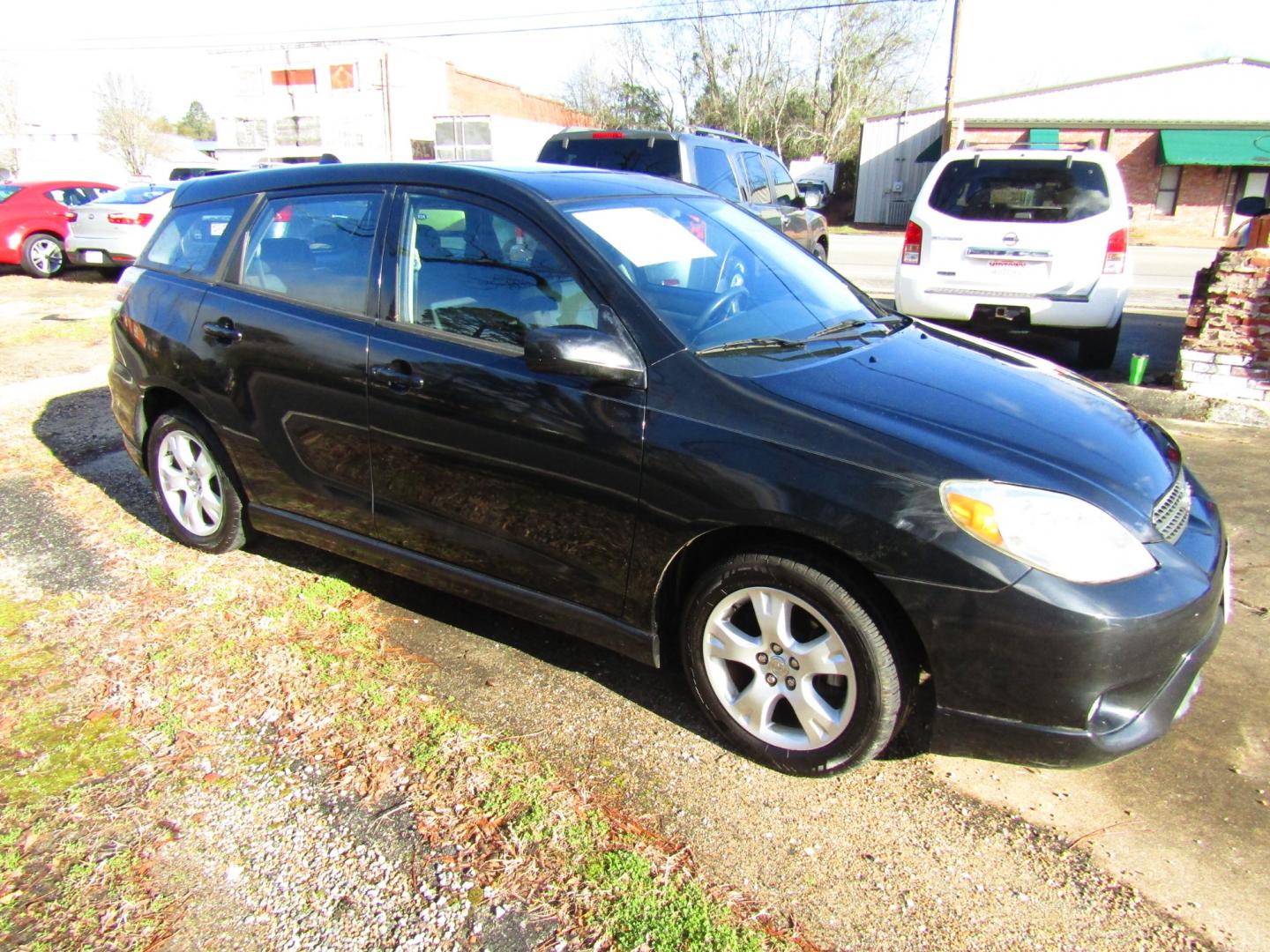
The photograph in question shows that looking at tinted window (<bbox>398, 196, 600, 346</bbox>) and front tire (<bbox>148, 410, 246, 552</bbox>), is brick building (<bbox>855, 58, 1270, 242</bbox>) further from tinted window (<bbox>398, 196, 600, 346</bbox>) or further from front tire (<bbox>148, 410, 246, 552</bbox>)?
front tire (<bbox>148, 410, 246, 552</bbox>)

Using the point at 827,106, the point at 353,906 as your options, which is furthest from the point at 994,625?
the point at 827,106

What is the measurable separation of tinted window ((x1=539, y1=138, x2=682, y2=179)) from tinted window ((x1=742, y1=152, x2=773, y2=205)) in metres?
1.08

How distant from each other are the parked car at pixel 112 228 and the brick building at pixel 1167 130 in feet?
90.1

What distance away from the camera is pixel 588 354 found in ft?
9.00

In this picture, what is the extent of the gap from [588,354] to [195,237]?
95.0 inches

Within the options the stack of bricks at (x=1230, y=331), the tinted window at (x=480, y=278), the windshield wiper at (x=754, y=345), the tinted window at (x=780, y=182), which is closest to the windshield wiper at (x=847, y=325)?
the windshield wiper at (x=754, y=345)

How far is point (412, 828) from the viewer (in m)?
2.54

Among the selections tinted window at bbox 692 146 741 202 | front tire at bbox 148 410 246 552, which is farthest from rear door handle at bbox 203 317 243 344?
tinted window at bbox 692 146 741 202

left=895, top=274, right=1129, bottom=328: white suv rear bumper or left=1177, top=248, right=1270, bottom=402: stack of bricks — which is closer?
left=1177, top=248, right=1270, bottom=402: stack of bricks

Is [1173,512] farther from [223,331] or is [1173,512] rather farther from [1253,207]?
[1253,207]

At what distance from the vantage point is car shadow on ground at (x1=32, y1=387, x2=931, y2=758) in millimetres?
3076

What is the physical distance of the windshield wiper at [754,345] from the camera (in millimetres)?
2865

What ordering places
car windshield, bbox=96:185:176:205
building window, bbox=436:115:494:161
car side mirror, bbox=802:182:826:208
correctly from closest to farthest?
car side mirror, bbox=802:182:826:208, car windshield, bbox=96:185:176:205, building window, bbox=436:115:494:161

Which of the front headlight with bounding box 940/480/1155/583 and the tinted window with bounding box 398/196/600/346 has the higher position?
the tinted window with bounding box 398/196/600/346
